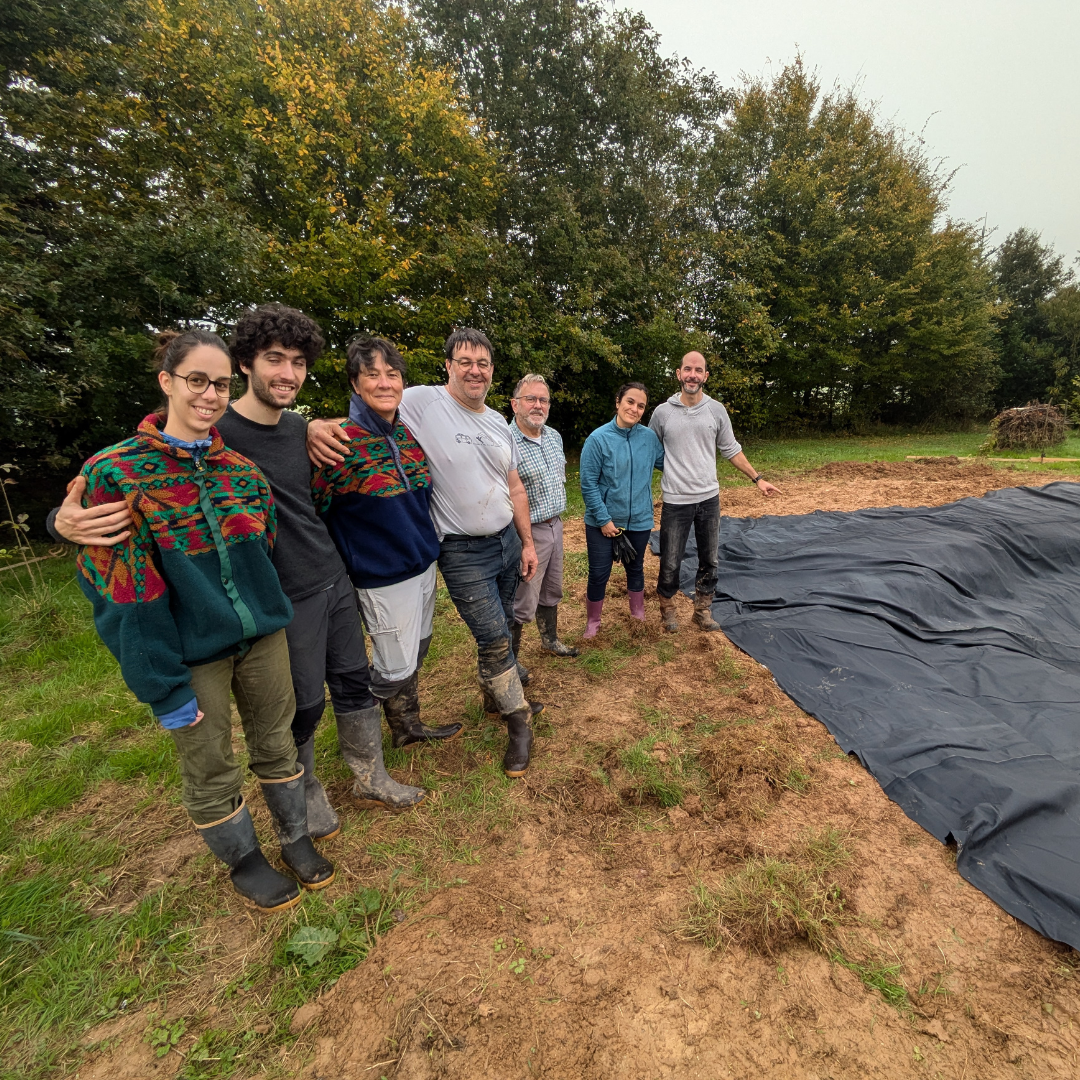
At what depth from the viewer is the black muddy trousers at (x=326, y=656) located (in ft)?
6.15

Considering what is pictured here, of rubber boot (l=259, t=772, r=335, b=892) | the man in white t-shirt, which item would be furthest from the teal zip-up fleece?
rubber boot (l=259, t=772, r=335, b=892)

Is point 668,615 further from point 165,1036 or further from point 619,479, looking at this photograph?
point 165,1036

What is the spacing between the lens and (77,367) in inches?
219

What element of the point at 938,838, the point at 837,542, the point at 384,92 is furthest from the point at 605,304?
the point at 938,838

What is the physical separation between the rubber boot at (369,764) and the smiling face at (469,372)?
4.70 ft

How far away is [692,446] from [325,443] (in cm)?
258

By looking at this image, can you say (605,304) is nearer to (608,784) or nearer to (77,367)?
(77,367)

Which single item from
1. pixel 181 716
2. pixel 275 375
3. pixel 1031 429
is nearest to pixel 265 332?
pixel 275 375

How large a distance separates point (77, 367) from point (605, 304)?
9203 mm

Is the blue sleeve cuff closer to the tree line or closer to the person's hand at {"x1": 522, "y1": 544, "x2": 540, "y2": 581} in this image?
the person's hand at {"x1": 522, "y1": 544, "x2": 540, "y2": 581}

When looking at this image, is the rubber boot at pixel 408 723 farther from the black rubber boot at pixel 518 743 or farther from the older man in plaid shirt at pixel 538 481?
the older man in plaid shirt at pixel 538 481

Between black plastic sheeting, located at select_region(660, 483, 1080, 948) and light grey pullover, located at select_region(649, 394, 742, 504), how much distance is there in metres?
1.12

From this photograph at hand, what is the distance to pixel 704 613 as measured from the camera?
13.0 ft

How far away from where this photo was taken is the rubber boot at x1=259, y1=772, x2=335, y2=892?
1.90 meters
